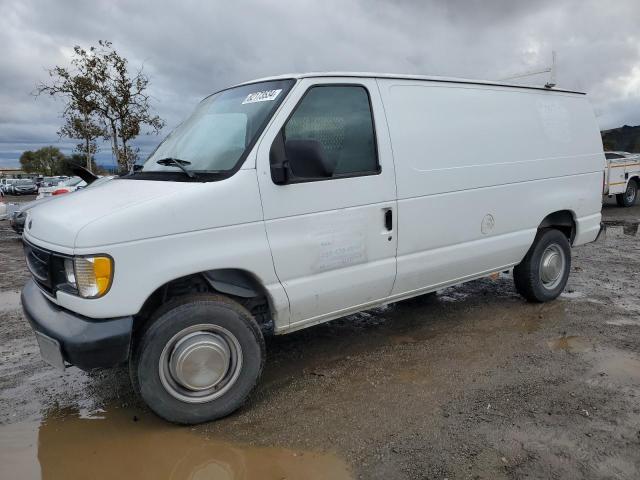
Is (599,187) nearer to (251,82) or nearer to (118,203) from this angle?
(251,82)

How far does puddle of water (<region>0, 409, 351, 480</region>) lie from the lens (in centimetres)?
282

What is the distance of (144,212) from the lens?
9.77 feet

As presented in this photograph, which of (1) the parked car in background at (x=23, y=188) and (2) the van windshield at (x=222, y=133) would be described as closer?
(2) the van windshield at (x=222, y=133)

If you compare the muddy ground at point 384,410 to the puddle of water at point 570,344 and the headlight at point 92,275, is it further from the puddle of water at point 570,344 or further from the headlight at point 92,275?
the headlight at point 92,275

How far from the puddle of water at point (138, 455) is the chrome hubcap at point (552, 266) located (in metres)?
3.62

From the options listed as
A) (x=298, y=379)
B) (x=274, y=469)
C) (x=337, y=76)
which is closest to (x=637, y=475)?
(x=274, y=469)

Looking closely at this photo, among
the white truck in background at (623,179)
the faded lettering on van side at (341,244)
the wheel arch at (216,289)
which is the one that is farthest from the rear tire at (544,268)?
the white truck in background at (623,179)

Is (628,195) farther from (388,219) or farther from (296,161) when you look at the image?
(296,161)

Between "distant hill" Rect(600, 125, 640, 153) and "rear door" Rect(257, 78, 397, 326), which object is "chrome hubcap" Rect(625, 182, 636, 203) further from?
"distant hill" Rect(600, 125, 640, 153)

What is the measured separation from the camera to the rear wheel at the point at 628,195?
17125 mm

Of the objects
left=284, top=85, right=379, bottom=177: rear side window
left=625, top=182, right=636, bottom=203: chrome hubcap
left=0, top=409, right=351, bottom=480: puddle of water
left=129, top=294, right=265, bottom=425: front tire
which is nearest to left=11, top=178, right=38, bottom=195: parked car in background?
left=625, top=182, right=636, bottom=203: chrome hubcap

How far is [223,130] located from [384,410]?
225 cm

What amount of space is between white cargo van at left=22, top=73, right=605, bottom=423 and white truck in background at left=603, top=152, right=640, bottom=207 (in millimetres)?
13527

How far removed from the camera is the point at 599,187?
5.75 m
